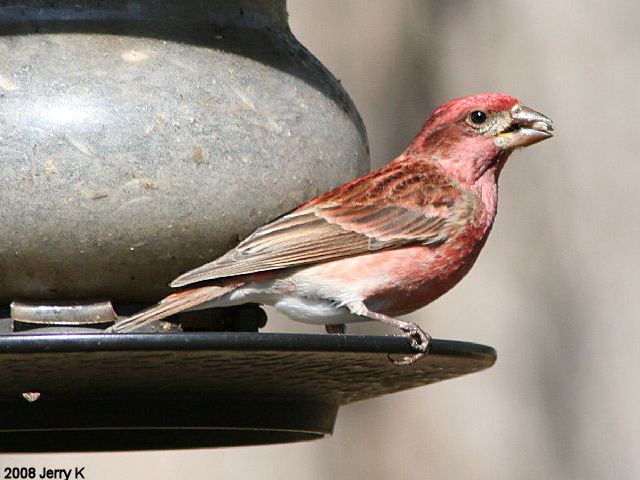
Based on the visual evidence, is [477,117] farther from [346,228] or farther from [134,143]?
[134,143]

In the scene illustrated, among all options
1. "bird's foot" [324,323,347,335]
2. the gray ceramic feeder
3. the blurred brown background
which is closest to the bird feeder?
the gray ceramic feeder

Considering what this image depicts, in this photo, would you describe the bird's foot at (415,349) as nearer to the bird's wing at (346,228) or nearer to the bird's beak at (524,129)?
the bird's wing at (346,228)

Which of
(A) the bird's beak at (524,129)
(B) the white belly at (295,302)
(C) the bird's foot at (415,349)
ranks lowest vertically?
(C) the bird's foot at (415,349)

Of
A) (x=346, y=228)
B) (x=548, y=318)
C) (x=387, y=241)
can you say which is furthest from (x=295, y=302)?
(x=548, y=318)

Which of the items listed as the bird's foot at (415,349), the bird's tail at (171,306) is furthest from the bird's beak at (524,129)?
the bird's tail at (171,306)

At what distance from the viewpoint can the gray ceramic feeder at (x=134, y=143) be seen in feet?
17.5

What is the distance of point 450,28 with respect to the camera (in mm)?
9422

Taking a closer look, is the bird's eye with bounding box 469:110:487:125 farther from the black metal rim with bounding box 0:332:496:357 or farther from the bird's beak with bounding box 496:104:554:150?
the black metal rim with bounding box 0:332:496:357

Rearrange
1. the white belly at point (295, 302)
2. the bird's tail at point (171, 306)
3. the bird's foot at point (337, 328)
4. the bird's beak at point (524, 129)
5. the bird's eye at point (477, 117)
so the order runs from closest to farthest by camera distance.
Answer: the bird's tail at point (171, 306) < the white belly at point (295, 302) < the bird's beak at point (524, 129) < the bird's foot at point (337, 328) < the bird's eye at point (477, 117)

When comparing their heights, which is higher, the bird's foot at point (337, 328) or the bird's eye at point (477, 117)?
the bird's eye at point (477, 117)

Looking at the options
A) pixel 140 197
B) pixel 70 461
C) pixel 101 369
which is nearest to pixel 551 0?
pixel 70 461

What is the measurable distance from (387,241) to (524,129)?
0.86m

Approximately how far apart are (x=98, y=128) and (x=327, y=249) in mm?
1068

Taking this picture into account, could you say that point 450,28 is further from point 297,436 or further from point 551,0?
point 297,436
